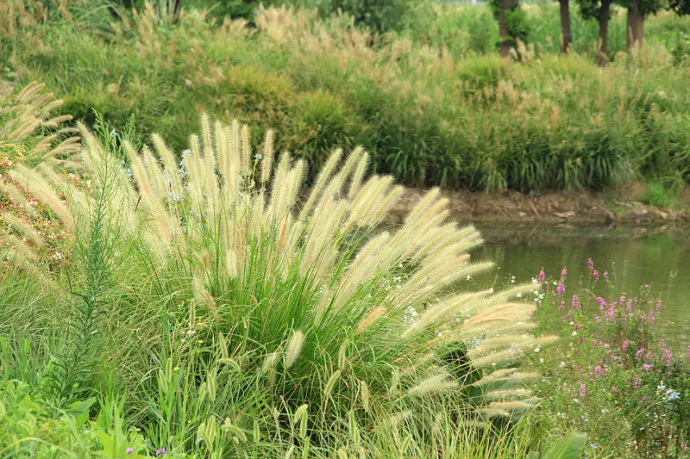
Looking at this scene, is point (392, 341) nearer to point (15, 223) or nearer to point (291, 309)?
point (291, 309)

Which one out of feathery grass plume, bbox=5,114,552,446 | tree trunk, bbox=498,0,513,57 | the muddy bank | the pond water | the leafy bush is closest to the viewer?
feathery grass plume, bbox=5,114,552,446

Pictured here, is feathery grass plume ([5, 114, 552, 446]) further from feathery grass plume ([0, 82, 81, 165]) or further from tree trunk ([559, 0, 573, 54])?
tree trunk ([559, 0, 573, 54])

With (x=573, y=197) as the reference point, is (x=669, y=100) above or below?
above

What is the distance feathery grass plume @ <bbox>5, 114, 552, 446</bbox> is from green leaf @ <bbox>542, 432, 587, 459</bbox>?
0.44m

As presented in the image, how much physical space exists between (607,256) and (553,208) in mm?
2202

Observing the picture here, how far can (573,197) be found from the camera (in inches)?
457

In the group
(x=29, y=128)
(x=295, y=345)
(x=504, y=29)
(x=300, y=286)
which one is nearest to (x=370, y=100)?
(x=504, y=29)

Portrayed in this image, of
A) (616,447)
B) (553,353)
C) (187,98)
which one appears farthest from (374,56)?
(616,447)

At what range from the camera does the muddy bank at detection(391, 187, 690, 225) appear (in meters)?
11.2

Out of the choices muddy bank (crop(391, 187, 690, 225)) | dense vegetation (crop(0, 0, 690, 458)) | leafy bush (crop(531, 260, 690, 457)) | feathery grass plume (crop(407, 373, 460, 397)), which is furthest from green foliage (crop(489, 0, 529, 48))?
feathery grass plume (crop(407, 373, 460, 397))

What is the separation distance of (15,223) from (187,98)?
8.02 meters

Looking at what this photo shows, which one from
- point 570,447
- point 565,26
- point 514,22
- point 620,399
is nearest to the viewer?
point 570,447

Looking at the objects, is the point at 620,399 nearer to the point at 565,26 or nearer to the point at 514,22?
the point at 514,22

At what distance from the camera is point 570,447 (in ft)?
9.66
